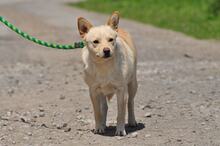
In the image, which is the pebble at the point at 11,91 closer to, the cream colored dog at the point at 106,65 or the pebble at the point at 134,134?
the cream colored dog at the point at 106,65

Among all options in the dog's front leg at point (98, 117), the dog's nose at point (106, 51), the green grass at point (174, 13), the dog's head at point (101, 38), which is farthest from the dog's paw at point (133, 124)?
the green grass at point (174, 13)

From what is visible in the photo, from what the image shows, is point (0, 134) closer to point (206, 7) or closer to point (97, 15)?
point (206, 7)

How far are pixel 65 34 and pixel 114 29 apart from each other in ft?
42.6

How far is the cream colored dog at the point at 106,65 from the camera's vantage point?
736 cm

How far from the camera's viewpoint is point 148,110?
29.9 ft

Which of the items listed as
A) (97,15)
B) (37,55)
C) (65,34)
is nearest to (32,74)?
(37,55)

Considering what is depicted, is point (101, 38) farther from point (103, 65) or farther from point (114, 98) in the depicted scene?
point (114, 98)

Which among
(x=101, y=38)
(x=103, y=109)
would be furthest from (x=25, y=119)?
(x=101, y=38)

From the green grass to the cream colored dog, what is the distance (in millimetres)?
10398

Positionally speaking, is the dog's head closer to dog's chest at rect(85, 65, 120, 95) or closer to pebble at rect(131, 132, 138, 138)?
dog's chest at rect(85, 65, 120, 95)

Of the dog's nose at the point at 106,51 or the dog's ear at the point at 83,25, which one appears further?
the dog's ear at the point at 83,25

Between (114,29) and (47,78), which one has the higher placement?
(114,29)

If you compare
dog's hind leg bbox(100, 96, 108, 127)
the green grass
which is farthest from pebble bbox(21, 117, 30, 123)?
the green grass

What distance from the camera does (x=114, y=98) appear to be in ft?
33.4
